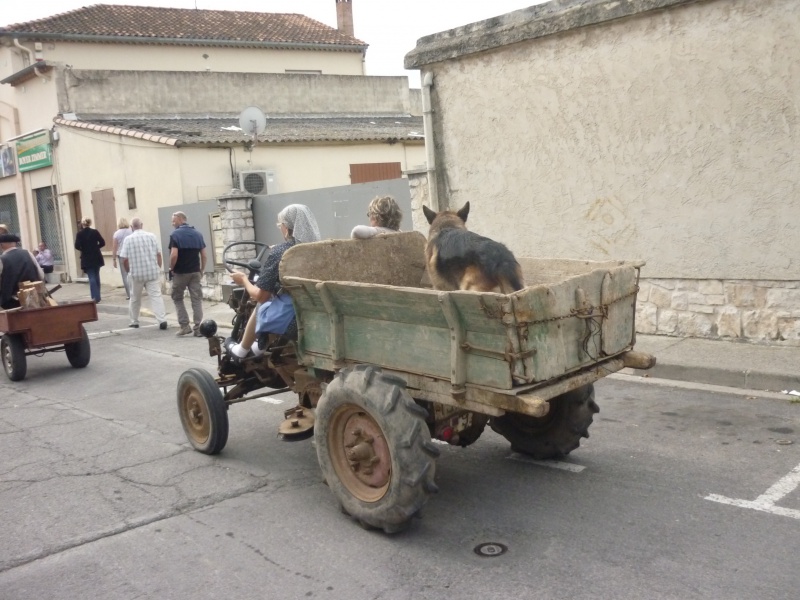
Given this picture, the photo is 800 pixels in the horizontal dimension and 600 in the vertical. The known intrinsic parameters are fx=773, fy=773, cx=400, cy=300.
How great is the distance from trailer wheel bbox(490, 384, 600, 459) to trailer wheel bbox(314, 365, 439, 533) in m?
1.19

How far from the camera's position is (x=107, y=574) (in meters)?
4.00

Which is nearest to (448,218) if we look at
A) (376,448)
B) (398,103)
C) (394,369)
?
(394,369)

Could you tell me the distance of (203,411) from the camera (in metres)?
5.73

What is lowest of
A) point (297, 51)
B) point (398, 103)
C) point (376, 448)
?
point (376, 448)

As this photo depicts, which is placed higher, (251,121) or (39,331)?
(251,121)

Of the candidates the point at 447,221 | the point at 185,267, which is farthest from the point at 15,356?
the point at 447,221

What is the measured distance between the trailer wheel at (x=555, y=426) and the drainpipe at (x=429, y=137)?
20.0 ft

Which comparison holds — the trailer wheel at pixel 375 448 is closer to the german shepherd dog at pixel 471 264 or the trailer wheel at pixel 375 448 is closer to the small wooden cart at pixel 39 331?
the german shepherd dog at pixel 471 264

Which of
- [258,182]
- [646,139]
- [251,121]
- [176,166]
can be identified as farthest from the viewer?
[258,182]

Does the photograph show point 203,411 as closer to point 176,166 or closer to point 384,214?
point 384,214

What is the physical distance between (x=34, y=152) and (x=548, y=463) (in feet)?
74.7

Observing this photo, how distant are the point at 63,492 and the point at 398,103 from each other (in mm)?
23908

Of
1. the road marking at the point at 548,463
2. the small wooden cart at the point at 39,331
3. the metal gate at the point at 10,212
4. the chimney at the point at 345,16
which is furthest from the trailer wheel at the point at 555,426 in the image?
the chimney at the point at 345,16

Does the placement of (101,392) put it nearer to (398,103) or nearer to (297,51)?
(398,103)
